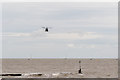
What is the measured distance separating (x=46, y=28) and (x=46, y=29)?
29 cm

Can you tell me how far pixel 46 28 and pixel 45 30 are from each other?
1.41 feet

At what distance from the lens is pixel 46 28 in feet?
169

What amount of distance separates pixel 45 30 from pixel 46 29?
57 centimetres

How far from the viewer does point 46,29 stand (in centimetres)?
5166

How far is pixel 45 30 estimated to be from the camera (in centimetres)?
5112
